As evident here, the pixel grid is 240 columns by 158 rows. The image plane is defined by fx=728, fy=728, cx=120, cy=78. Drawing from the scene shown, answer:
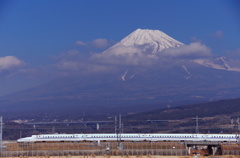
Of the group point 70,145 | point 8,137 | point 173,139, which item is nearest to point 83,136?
point 173,139

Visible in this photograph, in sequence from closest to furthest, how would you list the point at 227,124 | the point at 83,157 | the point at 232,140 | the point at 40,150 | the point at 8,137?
the point at 83,157 < the point at 40,150 < the point at 232,140 < the point at 8,137 < the point at 227,124

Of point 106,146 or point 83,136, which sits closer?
point 106,146

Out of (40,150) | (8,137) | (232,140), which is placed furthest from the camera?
(8,137)

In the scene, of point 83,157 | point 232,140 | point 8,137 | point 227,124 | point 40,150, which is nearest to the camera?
point 83,157

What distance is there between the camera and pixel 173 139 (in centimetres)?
11550

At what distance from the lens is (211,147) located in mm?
96500

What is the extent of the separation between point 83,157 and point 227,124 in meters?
100

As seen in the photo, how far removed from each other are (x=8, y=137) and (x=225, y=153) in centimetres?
7710

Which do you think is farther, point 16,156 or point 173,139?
point 173,139

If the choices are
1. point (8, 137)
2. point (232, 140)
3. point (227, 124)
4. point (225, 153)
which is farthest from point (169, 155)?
point (227, 124)

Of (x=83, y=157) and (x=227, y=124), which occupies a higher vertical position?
(x=227, y=124)

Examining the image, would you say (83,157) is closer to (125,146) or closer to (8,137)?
(125,146)

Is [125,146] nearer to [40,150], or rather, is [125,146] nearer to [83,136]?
[40,150]

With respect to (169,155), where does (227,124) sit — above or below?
above
